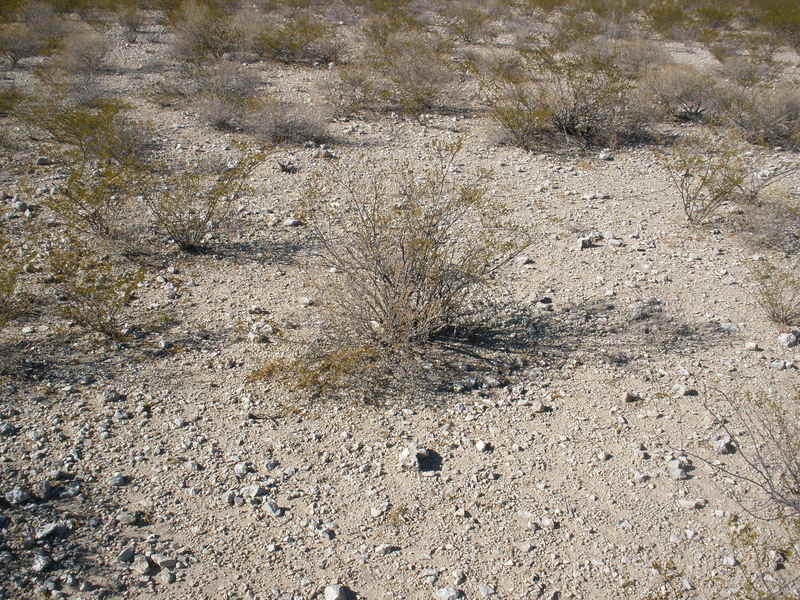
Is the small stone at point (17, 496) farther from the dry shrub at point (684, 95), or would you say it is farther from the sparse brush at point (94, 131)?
the dry shrub at point (684, 95)

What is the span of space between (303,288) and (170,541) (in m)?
2.72

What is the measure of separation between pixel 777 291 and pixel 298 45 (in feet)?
35.6

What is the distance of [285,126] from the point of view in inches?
339

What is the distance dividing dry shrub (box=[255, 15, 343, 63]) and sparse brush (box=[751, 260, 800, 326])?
400 inches

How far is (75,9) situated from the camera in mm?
16672

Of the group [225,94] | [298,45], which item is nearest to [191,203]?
[225,94]

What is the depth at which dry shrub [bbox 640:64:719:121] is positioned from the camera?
10.0 metres

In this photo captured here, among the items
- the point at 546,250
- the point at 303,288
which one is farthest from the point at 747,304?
the point at 303,288

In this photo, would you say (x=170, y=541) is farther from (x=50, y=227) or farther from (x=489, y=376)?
(x=50, y=227)

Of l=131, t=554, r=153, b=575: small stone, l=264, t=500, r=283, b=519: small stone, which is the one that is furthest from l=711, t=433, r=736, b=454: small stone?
l=131, t=554, r=153, b=575: small stone

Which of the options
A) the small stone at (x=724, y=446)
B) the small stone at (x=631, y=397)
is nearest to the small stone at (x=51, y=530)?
the small stone at (x=631, y=397)

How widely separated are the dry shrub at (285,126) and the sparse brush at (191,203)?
46.1 inches

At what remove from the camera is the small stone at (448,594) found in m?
2.87

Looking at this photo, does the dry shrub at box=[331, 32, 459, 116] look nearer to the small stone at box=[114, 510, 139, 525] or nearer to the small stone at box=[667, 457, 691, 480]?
the small stone at box=[667, 457, 691, 480]
